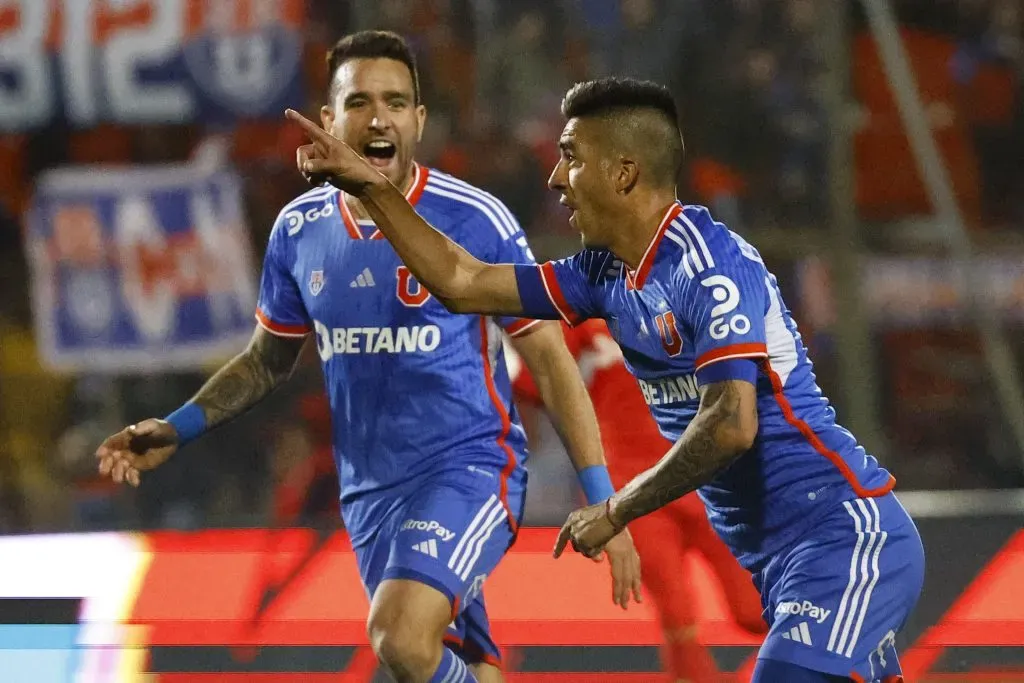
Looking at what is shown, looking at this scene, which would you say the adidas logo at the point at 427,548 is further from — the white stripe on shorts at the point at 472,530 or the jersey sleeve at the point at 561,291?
the jersey sleeve at the point at 561,291

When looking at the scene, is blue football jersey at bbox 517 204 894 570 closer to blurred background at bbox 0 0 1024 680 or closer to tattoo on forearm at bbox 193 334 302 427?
tattoo on forearm at bbox 193 334 302 427

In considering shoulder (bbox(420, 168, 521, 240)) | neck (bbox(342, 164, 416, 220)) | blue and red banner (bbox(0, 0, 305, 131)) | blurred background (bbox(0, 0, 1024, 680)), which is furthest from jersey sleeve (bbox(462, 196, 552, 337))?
blue and red banner (bbox(0, 0, 305, 131))

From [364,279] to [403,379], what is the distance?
28 cm

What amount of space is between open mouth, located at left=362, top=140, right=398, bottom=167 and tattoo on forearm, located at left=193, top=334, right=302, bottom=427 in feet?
1.84

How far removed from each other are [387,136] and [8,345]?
4.95m

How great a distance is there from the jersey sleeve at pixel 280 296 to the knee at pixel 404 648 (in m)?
0.98

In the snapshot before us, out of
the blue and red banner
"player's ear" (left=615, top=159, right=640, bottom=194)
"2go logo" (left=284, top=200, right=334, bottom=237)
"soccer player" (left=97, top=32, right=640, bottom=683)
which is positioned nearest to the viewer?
"player's ear" (left=615, top=159, right=640, bottom=194)

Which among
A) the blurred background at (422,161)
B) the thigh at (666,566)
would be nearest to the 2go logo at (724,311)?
the thigh at (666,566)

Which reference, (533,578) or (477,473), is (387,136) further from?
(533,578)

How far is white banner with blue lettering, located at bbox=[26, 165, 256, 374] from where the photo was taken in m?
7.82

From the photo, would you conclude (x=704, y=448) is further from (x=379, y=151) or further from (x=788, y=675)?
(x=379, y=151)

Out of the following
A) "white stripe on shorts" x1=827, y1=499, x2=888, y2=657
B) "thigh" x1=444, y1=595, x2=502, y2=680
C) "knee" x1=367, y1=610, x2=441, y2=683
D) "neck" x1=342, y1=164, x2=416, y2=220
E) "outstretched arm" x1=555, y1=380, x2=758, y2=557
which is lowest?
"thigh" x1=444, y1=595, x2=502, y2=680

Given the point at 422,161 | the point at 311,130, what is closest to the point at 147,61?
the point at 422,161

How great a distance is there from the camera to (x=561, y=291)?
323cm
